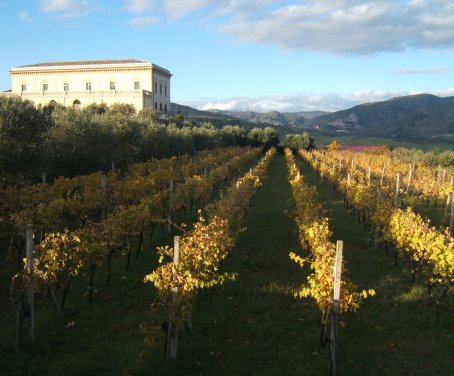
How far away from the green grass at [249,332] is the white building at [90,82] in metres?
68.4

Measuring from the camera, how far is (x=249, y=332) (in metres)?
7.94

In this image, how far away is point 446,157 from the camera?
4094 centimetres

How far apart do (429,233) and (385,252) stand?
16.1 ft

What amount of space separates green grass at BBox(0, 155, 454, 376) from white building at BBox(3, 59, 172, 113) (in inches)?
2691

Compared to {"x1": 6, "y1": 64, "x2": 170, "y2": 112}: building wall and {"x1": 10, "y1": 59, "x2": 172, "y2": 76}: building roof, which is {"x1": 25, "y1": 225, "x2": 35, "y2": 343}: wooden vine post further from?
{"x1": 10, "y1": 59, "x2": 172, "y2": 76}: building roof

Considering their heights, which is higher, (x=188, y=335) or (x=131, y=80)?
(x=131, y=80)

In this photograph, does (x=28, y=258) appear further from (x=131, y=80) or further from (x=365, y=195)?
(x=131, y=80)

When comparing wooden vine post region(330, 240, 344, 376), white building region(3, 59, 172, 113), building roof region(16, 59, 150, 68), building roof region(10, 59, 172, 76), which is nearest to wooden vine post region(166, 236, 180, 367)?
wooden vine post region(330, 240, 344, 376)

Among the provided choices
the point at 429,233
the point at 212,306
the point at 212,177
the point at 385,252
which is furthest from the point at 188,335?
the point at 212,177

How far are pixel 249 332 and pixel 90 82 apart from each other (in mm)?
80495

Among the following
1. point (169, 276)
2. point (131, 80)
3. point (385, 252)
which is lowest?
point (385, 252)

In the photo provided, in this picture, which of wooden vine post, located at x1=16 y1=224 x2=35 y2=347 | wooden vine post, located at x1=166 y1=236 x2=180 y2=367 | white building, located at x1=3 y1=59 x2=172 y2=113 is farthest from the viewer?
white building, located at x1=3 y1=59 x2=172 y2=113

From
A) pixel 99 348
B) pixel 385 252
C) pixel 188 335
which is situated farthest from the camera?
pixel 385 252

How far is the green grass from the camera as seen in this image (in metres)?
6.79
